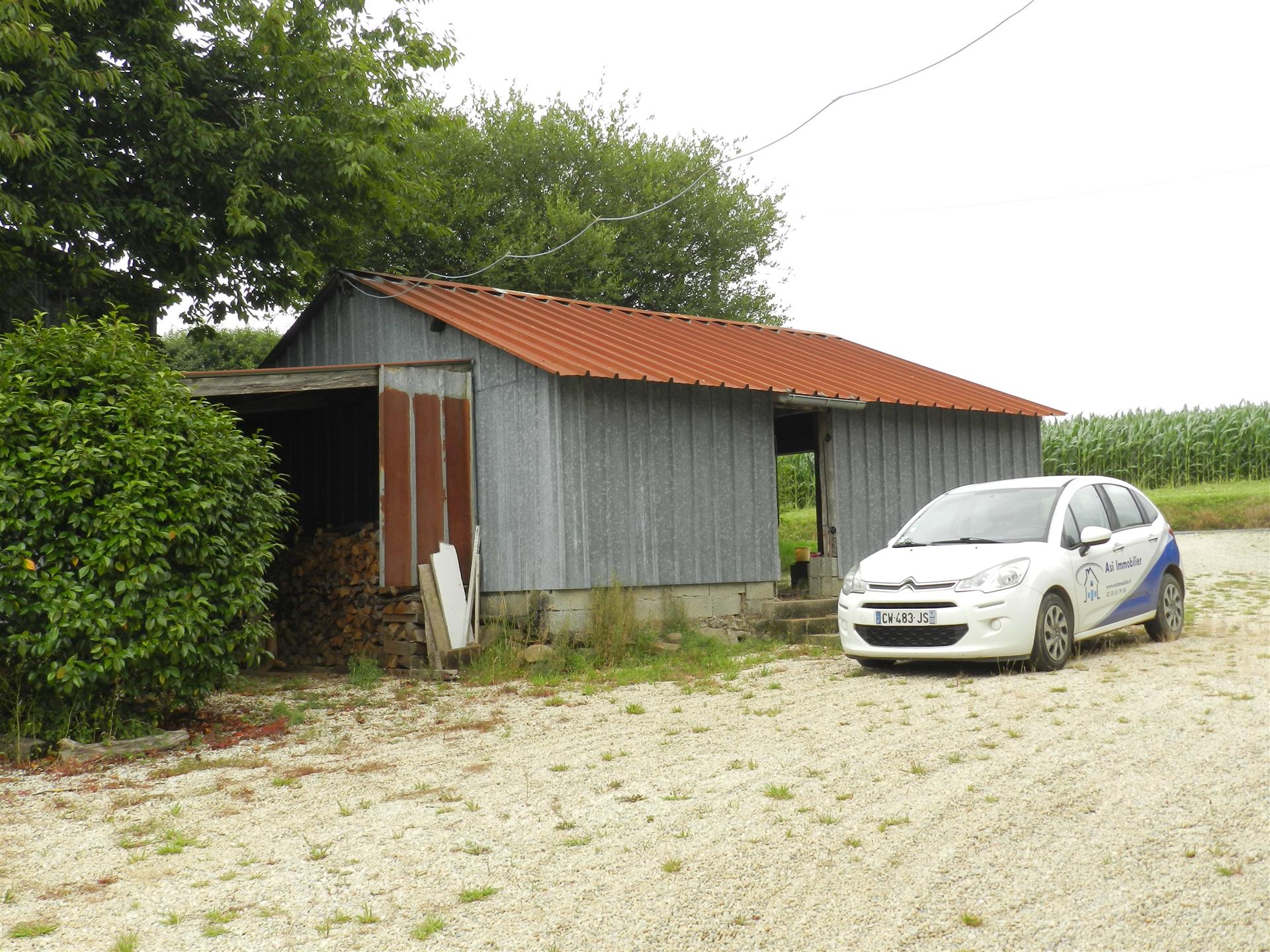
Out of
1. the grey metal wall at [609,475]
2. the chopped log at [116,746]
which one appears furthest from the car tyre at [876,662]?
the chopped log at [116,746]

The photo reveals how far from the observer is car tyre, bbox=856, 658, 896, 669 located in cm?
1004

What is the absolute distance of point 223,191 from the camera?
16.2 metres

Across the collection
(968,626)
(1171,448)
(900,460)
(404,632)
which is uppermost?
(1171,448)

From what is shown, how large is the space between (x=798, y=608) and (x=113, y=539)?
816cm

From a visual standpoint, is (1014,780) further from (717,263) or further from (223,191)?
(717,263)

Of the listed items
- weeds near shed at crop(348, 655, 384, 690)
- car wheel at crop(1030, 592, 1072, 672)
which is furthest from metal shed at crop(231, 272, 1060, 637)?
car wheel at crop(1030, 592, 1072, 672)

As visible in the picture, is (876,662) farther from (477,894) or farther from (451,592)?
(477,894)

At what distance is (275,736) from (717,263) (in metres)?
23.6

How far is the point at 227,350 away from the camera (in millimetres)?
32781

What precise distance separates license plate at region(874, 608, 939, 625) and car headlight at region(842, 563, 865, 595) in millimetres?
295

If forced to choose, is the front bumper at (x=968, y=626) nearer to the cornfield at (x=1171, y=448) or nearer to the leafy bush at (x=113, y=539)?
the leafy bush at (x=113, y=539)

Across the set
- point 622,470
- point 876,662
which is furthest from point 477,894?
point 622,470

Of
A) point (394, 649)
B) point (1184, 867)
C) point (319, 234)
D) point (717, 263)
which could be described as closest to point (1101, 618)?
point (1184, 867)

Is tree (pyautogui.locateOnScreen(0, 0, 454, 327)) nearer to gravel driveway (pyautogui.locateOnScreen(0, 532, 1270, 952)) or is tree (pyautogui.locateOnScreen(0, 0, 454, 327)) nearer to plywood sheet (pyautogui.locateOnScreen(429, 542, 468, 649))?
plywood sheet (pyautogui.locateOnScreen(429, 542, 468, 649))
